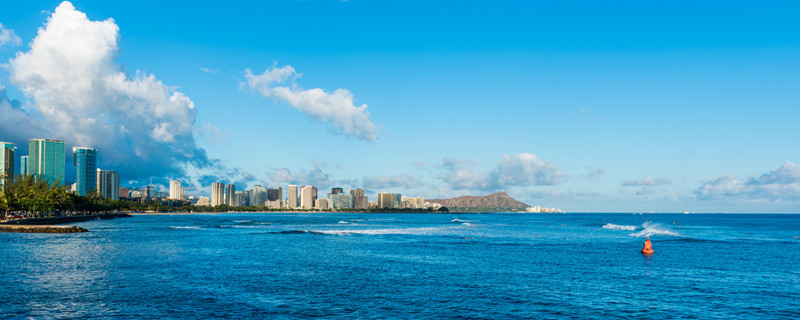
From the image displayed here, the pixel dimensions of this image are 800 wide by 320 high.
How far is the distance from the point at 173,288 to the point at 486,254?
45.5 m

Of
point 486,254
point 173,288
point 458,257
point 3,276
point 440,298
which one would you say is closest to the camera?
point 440,298

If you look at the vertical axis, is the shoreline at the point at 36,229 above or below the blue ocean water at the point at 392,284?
above

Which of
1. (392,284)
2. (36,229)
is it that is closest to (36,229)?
(36,229)

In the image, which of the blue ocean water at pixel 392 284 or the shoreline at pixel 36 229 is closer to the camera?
the blue ocean water at pixel 392 284

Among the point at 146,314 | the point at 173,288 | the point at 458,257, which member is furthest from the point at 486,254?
the point at 146,314

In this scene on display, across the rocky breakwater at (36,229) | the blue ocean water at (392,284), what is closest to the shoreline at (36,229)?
the rocky breakwater at (36,229)

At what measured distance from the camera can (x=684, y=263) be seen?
2618 inches

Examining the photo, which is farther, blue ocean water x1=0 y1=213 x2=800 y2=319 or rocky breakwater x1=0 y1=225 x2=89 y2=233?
rocky breakwater x1=0 y1=225 x2=89 y2=233

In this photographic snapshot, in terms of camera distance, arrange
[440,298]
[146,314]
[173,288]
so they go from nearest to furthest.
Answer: [146,314] < [440,298] < [173,288]

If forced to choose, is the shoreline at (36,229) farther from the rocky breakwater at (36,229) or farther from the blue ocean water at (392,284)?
the blue ocean water at (392,284)

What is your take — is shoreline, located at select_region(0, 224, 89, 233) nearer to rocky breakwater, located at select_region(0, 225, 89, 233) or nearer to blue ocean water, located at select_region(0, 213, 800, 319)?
rocky breakwater, located at select_region(0, 225, 89, 233)

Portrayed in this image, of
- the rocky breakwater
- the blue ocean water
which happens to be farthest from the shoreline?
the blue ocean water

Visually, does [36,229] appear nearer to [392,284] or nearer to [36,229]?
[36,229]

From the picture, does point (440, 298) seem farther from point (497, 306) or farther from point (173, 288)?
point (173, 288)
